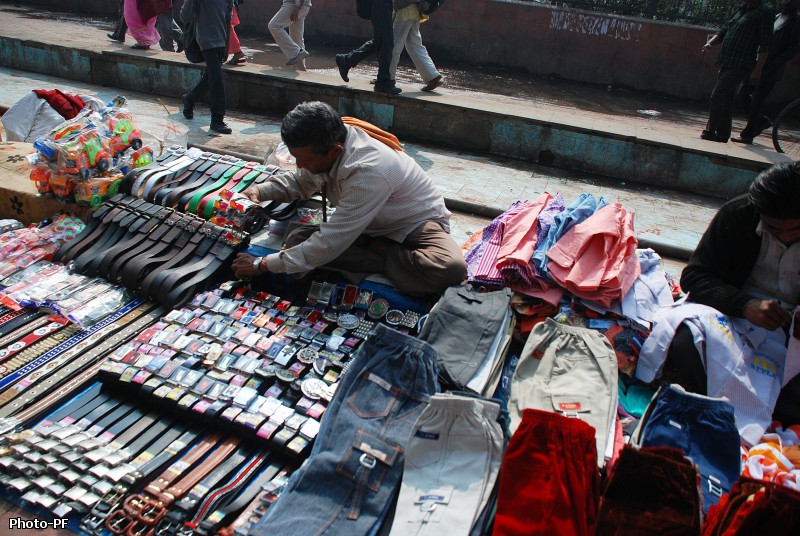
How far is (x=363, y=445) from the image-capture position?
83.7 inches

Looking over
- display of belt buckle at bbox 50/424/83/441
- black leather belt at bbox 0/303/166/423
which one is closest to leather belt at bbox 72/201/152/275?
black leather belt at bbox 0/303/166/423

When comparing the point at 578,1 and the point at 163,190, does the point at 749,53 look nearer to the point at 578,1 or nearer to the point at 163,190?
the point at 578,1

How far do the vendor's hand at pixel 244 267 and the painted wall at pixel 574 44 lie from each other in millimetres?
8753

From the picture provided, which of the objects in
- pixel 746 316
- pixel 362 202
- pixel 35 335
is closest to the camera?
pixel 746 316

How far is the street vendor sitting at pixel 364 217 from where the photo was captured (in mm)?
2910

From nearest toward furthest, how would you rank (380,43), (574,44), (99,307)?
1. (99,307)
2. (380,43)
3. (574,44)

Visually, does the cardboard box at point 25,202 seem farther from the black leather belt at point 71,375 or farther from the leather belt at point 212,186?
the black leather belt at point 71,375

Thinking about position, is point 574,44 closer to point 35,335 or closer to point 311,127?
point 311,127

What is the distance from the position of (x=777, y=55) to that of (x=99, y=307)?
7.01 m

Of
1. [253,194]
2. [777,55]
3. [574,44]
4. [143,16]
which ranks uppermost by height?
[574,44]

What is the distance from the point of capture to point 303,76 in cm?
707

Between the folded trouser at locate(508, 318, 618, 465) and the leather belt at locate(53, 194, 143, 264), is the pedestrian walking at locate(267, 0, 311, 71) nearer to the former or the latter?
the leather belt at locate(53, 194, 143, 264)

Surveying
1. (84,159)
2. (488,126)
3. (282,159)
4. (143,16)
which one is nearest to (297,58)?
(143,16)

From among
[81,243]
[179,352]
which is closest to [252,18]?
[81,243]
